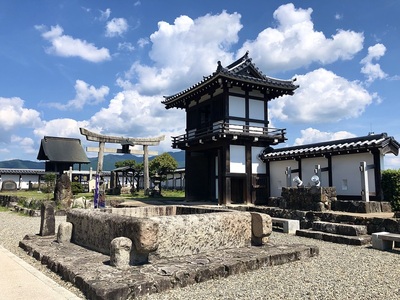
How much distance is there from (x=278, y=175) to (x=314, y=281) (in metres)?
13.4

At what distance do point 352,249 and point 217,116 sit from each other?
40.4ft

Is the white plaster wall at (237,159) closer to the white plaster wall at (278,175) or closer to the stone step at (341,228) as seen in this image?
the white plaster wall at (278,175)

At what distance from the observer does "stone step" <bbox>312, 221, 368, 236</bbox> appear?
31.4 ft

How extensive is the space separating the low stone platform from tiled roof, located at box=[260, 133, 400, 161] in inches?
294

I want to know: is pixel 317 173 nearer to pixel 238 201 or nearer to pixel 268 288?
pixel 238 201

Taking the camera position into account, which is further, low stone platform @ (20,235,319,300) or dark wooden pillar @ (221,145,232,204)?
dark wooden pillar @ (221,145,232,204)

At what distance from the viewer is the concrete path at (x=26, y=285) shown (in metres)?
4.59

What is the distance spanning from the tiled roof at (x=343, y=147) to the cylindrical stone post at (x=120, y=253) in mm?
11120

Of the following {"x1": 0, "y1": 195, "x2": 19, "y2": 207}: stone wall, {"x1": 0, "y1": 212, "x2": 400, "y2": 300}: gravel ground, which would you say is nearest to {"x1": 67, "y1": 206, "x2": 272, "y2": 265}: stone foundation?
{"x1": 0, "y1": 212, "x2": 400, "y2": 300}: gravel ground

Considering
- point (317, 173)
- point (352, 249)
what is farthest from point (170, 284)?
point (317, 173)

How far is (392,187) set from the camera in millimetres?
12391

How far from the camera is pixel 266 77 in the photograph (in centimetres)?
1992

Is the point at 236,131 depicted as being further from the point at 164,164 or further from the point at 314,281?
the point at 164,164

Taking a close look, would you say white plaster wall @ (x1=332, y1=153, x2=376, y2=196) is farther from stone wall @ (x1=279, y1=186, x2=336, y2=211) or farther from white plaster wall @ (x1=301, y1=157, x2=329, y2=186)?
stone wall @ (x1=279, y1=186, x2=336, y2=211)
